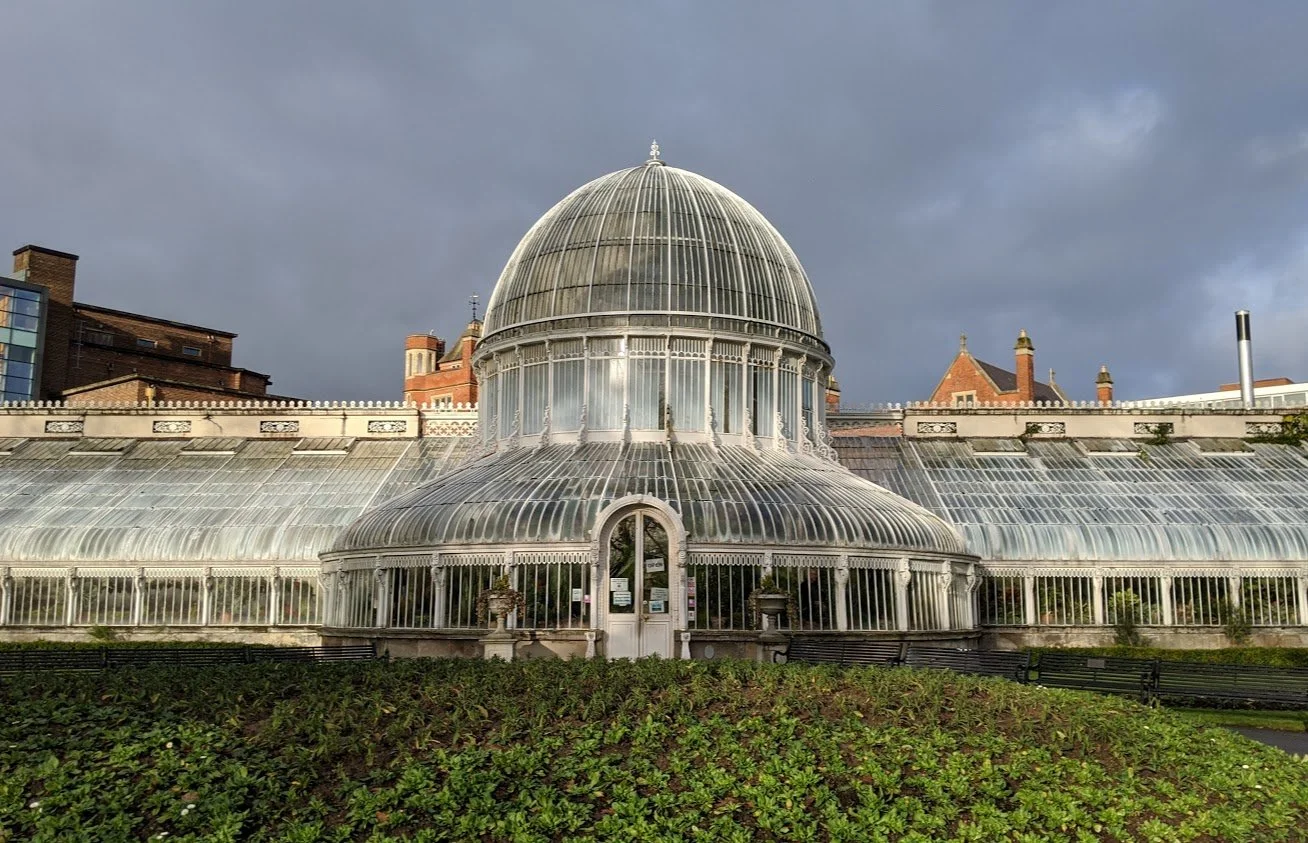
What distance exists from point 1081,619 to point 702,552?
15094 millimetres

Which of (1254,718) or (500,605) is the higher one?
(500,605)

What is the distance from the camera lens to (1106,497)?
134 ft

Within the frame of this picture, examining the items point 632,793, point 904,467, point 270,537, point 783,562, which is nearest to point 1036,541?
point 904,467

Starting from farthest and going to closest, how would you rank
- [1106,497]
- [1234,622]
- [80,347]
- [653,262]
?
1. [80,347]
2. [1106,497]
3. [653,262]
4. [1234,622]

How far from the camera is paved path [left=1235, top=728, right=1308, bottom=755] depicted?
20781mm

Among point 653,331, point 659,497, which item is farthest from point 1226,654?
point 653,331

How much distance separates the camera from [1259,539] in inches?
1502

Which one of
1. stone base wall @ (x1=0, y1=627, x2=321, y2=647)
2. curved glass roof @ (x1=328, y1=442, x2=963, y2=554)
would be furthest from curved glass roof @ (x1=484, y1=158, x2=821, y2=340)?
stone base wall @ (x1=0, y1=627, x2=321, y2=647)

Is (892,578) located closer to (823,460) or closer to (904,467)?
(823,460)

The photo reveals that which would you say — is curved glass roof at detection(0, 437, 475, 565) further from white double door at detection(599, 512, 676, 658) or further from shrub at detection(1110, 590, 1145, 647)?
shrub at detection(1110, 590, 1145, 647)

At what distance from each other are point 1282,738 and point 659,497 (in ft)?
50.7

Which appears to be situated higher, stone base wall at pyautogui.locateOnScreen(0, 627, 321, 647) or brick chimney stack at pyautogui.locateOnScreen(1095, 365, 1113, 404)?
brick chimney stack at pyautogui.locateOnScreen(1095, 365, 1113, 404)

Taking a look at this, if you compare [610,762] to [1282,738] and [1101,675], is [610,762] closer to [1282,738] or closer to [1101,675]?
[1101,675]

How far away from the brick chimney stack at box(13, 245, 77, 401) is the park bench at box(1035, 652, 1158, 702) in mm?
71363
